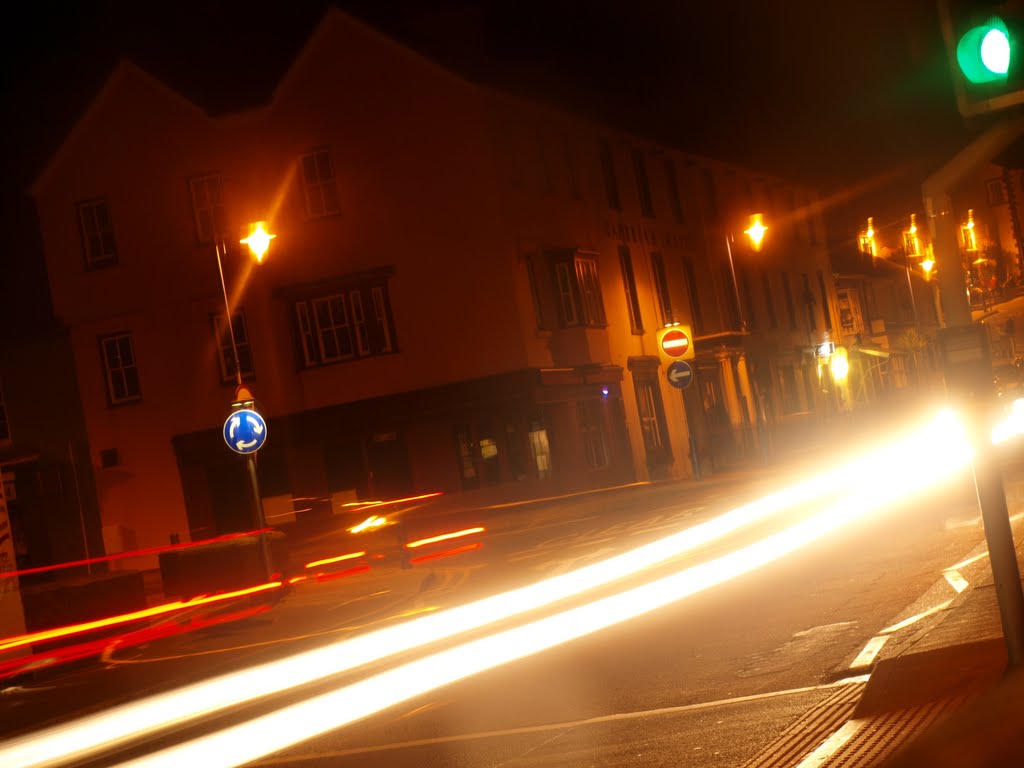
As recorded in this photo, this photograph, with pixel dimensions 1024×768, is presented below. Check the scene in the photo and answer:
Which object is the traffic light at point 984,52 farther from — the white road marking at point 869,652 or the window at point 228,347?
the window at point 228,347

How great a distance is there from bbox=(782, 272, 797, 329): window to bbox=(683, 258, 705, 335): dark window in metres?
9.14

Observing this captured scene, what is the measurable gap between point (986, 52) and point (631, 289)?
109ft

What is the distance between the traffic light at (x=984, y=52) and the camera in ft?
18.2

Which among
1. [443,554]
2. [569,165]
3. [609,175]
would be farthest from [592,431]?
[443,554]

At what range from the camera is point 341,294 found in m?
34.1

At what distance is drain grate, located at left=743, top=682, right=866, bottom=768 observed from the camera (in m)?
6.34

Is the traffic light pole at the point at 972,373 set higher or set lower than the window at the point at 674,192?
lower

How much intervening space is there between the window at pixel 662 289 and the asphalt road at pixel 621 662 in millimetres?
21411

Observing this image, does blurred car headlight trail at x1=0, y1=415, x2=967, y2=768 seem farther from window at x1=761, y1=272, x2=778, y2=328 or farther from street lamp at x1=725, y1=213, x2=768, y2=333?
window at x1=761, y1=272, x2=778, y2=328

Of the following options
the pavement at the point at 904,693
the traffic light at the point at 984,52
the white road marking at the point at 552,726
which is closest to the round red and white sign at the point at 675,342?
the pavement at the point at 904,693

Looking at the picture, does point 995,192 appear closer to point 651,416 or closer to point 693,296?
point 693,296

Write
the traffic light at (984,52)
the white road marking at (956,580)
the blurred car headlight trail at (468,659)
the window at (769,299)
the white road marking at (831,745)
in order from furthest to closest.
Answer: the window at (769,299)
the white road marking at (956,580)
the blurred car headlight trail at (468,659)
the white road marking at (831,745)
the traffic light at (984,52)

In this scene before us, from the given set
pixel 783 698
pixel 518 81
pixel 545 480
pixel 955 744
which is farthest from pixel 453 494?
pixel 955 744

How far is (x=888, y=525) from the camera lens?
16203 mm
